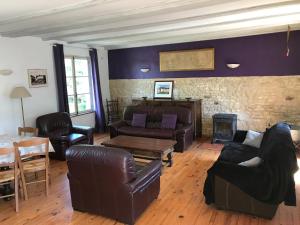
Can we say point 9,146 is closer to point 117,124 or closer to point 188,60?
point 117,124

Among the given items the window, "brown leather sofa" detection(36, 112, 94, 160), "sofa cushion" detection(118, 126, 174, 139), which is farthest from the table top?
the window

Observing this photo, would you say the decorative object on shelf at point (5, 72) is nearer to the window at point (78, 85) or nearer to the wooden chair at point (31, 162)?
the window at point (78, 85)

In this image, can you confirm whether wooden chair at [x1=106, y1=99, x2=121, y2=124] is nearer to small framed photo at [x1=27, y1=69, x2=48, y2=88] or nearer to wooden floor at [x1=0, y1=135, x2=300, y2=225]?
small framed photo at [x1=27, y1=69, x2=48, y2=88]

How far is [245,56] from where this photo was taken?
238 inches

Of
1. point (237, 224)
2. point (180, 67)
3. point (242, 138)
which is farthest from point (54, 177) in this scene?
point (180, 67)

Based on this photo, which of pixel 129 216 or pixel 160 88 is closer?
pixel 129 216

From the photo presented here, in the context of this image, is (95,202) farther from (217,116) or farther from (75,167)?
(217,116)

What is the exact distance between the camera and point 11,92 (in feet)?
16.5

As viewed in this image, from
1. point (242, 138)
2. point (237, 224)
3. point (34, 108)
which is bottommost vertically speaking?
point (237, 224)

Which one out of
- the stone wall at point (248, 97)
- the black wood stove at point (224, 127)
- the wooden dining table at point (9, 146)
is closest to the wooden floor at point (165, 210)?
the wooden dining table at point (9, 146)

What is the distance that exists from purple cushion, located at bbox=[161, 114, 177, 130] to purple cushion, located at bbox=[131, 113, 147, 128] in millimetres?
518

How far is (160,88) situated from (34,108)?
11.1ft

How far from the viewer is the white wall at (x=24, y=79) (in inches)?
198

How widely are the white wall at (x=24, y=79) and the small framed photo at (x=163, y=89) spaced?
2.62m
